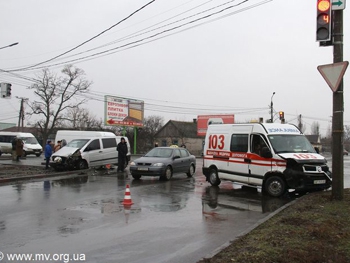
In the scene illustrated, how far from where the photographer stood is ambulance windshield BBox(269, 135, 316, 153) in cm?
1138

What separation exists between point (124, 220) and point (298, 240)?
11.7 ft

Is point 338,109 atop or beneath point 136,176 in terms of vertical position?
atop

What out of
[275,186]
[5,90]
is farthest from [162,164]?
[5,90]

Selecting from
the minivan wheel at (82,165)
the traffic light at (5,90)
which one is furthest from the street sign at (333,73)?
the traffic light at (5,90)

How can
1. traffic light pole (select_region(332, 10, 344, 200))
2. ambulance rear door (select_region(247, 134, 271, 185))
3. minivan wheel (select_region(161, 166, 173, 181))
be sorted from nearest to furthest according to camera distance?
1. traffic light pole (select_region(332, 10, 344, 200))
2. ambulance rear door (select_region(247, 134, 271, 185))
3. minivan wheel (select_region(161, 166, 173, 181))

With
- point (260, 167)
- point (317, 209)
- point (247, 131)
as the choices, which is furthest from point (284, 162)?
point (317, 209)

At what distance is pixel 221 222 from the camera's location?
7.53 m

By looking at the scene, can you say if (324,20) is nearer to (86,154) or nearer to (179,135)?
(86,154)

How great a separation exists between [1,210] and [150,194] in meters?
4.36

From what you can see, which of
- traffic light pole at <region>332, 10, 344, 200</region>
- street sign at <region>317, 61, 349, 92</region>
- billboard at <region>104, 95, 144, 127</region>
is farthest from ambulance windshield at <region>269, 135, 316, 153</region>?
billboard at <region>104, 95, 144, 127</region>

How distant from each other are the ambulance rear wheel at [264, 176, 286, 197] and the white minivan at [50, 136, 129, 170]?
10.2 meters

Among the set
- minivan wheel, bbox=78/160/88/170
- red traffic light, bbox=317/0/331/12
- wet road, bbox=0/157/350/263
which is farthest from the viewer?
minivan wheel, bbox=78/160/88/170

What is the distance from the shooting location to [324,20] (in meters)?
8.38

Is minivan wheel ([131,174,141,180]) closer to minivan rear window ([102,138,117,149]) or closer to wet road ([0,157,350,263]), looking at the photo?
wet road ([0,157,350,263])
